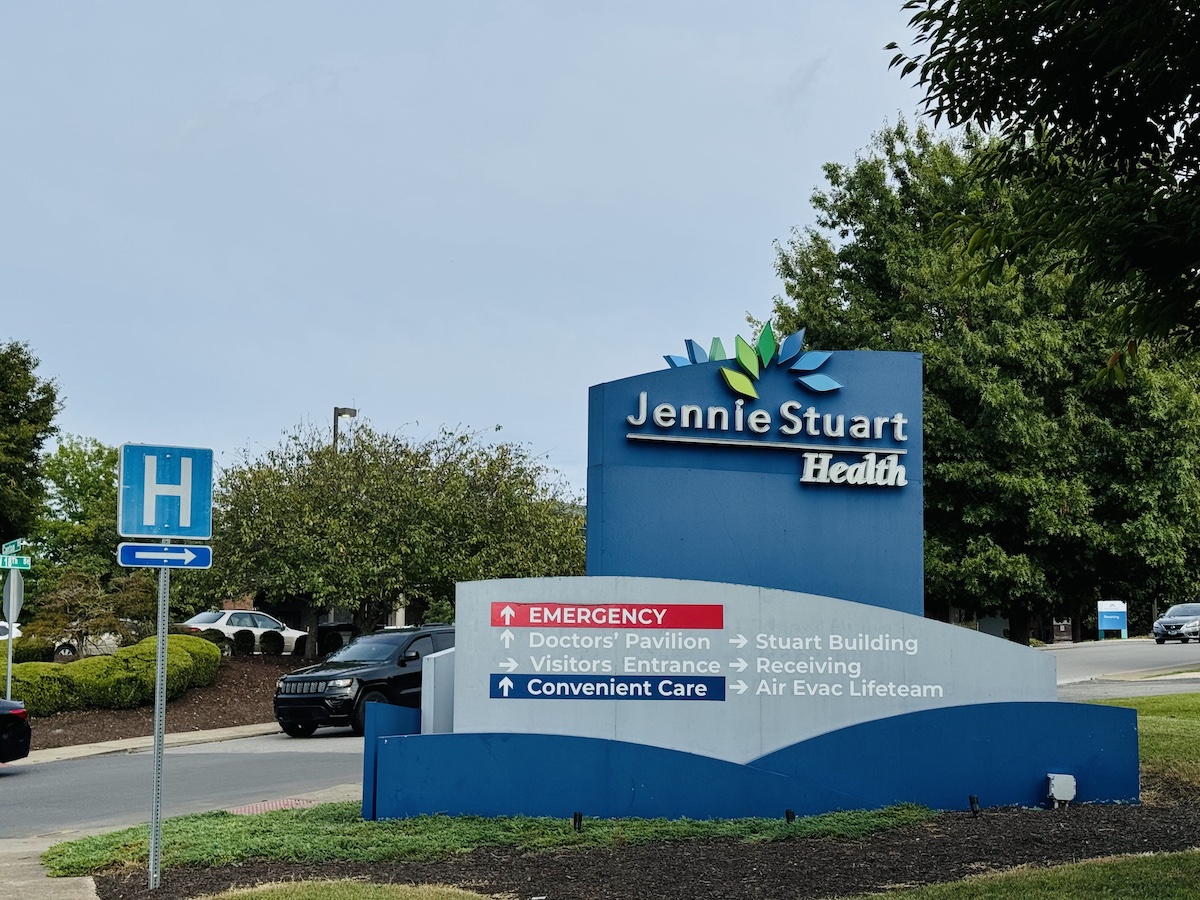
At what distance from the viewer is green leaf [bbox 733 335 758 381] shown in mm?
14031

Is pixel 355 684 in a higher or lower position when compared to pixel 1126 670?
higher

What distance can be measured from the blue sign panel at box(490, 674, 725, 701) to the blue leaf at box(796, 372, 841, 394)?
4.45 m

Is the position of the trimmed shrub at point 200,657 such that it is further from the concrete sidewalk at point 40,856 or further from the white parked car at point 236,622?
the white parked car at point 236,622

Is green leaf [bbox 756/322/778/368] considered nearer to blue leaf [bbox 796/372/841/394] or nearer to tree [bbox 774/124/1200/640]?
blue leaf [bbox 796/372/841/394]

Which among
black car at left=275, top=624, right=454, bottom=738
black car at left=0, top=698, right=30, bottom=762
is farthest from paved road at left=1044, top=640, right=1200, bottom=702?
black car at left=0, top=698, right=30, bottom=762

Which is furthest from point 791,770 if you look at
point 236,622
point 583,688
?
point 236,622

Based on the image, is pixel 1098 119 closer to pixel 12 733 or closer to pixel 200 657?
pixel 12 733

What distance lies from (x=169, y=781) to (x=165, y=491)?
8007 mm

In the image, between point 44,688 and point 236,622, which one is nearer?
point 44,688

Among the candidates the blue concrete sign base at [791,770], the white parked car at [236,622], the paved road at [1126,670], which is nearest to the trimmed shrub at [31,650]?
the white parked car at [236,622]

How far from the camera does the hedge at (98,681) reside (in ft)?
75.2

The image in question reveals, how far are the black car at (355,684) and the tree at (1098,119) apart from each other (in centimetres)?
1375

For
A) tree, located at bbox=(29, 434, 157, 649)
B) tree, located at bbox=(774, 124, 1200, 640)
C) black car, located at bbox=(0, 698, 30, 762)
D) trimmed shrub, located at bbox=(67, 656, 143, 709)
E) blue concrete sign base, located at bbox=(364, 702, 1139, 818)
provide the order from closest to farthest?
blue concrete sign base, located at bbox=(364, 702, 1139, 818) < black car, located at bbox=(0, 698, 30, 762) < trimmed shrub, located at bbox=(67, 656, 143, 709) < tree, located at bbox=(774, 124, 1200, 640) < tree, located at bbox=(29, 434, 157, 649)

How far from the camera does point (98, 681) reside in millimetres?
23422
